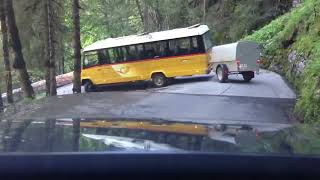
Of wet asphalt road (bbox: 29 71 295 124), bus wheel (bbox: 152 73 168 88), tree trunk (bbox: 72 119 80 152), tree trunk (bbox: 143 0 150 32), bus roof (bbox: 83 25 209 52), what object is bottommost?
bus wheel (bbox: 152 73 168 88)

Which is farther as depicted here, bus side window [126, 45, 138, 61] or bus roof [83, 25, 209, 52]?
bus side window [126, 45, 138, 61]

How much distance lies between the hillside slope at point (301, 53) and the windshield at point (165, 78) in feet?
0.22

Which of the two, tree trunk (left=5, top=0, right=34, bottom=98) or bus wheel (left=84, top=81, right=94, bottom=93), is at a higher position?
tree trunk (left=5, top=0, right=34, bottom=98)

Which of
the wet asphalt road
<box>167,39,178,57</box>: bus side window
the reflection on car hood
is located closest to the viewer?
the reflection on car hood

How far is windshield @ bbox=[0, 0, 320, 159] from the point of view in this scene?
3088 millimetres

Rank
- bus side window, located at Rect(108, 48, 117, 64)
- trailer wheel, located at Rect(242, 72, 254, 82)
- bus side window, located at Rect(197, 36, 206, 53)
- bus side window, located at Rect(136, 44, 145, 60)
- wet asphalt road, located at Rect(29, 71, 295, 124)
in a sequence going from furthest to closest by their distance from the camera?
bus side window, located at Rect(108, 48, 117, 64)
bus side window, located at Rect(136, 44, 145, 60)
bus side window, located at Rect(197, 36, 206, 53)
trailer wheel, located at Rect(242, 72, 254, 82)
wet asphalt road, located at Rect(29, 71, 295, 124)

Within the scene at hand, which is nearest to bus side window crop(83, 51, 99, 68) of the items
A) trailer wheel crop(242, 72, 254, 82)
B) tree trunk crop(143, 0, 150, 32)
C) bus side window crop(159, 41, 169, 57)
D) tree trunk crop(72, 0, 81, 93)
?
bus side window crop(159, 41, 169, 57)

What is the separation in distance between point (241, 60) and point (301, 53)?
24.5 ft

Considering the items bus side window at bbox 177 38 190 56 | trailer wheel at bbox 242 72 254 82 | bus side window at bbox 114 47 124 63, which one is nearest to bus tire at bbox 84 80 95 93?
bus side window at bbox 114 47 124 63

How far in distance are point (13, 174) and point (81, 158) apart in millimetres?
271

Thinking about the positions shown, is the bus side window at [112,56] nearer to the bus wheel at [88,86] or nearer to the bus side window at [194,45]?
the bus wheel at [88,86]

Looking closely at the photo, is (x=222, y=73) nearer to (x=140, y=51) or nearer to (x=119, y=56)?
(x=140, y=51)

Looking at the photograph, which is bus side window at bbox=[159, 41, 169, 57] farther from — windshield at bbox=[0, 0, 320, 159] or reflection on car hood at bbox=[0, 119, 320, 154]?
reflection on car hood at bbox=[0, 119, 320, 154]

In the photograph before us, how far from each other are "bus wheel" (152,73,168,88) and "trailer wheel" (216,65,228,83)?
4.31 m
